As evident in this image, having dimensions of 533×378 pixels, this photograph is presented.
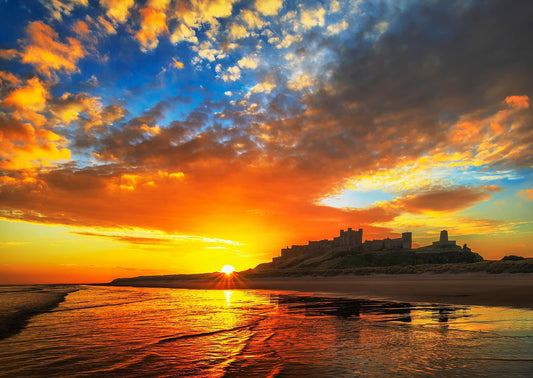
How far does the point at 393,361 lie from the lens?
249 inches

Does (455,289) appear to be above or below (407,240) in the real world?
below

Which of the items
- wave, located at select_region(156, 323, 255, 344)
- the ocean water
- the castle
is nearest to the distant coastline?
the castle

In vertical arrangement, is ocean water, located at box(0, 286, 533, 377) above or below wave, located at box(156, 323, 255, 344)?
above

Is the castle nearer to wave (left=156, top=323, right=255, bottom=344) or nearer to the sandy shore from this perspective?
the sandy shore

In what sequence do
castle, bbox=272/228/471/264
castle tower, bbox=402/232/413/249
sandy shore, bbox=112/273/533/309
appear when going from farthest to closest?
castle tower, bbox=402/232/413/249 → castle, bbox=272/228/471/264 → sandy shore, bbox=112/273/533/309

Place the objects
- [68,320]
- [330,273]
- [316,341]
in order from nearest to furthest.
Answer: [316,341] → [68,320] → [330,273]

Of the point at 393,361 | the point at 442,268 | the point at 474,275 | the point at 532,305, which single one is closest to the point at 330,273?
the point at 442,268

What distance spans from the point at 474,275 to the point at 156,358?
150 feet

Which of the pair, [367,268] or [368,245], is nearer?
[367,268]

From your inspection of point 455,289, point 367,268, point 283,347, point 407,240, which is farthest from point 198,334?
point 407,240

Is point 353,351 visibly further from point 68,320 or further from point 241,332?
point 68,320

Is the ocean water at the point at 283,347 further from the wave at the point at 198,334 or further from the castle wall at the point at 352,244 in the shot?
the castle wall at the point at 352,244

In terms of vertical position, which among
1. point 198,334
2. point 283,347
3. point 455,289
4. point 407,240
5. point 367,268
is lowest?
point 367,268

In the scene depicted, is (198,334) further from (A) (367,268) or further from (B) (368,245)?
(B) (368,245)
